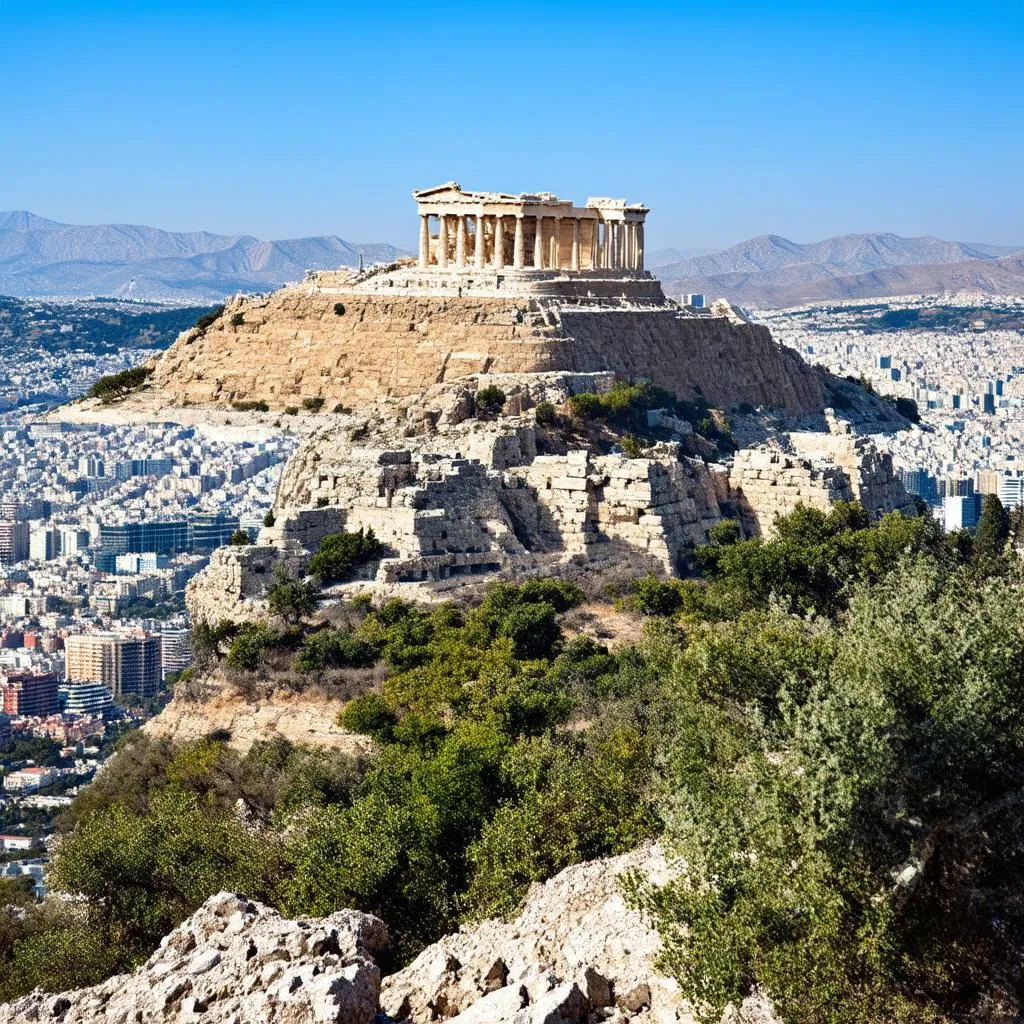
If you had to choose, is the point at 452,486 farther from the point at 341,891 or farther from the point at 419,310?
the point at 419,310

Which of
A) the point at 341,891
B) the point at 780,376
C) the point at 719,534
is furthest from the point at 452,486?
the point at 780,376

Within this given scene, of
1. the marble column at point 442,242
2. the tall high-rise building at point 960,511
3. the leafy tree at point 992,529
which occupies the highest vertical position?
the marble column at point 442,242

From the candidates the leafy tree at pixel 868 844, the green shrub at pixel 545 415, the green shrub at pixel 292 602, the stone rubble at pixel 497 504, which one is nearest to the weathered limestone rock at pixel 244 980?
the leafy tree at pixel 868 844

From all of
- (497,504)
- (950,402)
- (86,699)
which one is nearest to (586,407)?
(497,504)

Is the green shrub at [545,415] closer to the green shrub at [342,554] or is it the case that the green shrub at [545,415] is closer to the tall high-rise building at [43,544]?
the green shrub at [342,554]

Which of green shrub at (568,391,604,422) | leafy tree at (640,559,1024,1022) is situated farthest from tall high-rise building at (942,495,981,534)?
leafy tree at (640,559,1024,1022)

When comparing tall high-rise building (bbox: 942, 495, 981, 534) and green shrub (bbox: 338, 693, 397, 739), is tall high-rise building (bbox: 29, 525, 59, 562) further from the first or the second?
green shrub (bbox: 338, 693, 397, 739)

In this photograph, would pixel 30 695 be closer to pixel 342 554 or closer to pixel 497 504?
pixel 497 504
